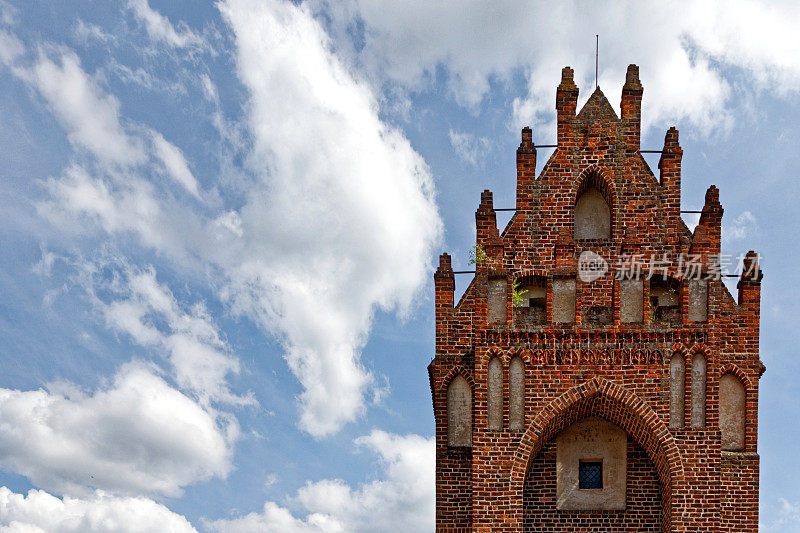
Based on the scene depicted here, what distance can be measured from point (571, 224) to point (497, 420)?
438 centimetres

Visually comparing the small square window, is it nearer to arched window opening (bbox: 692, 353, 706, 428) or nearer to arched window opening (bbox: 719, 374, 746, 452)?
arched window opening (bbox: 692, 353, 706, 428)

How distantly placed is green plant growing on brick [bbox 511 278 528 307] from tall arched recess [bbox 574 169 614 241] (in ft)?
5.37

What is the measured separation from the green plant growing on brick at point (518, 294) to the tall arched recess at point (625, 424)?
2.18 m

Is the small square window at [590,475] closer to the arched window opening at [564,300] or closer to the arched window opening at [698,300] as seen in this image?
the arched window opening at [564,300]

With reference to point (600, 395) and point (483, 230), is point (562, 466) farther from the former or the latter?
point (483, 230)

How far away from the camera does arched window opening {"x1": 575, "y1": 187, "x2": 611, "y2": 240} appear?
1959cm

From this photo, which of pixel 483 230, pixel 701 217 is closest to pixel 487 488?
pixel 483 230

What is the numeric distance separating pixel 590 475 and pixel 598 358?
98.4 inches

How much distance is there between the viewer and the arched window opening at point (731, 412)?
18.4 meters

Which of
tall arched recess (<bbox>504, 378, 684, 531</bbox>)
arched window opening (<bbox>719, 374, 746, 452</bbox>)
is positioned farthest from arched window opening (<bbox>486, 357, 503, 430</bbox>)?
arched window opening (<bbox>719, 374, 746, 452</bbox>)

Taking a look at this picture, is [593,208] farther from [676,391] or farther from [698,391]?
[698,391]

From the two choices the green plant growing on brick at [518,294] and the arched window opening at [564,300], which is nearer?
the arched window opening at [564,300]

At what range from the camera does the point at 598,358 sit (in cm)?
1823

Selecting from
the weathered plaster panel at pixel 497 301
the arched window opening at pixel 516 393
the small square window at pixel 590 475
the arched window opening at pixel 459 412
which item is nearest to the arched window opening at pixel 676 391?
the small square window at pixel 590 475
